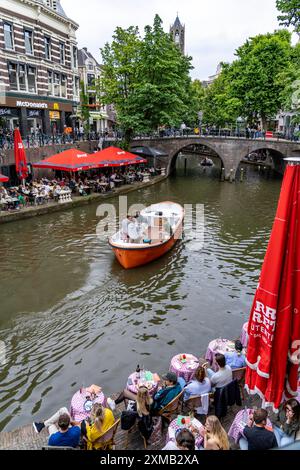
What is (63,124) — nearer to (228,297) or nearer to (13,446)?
(228,297)

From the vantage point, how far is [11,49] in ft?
90.6

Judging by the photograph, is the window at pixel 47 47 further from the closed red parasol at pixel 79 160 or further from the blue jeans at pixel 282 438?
the blue jeans at pixel 282 438

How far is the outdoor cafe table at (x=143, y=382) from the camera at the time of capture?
22.8ft

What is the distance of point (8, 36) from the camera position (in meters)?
27.4

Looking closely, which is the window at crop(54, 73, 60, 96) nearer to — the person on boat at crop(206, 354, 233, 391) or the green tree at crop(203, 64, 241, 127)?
the green tree at crop(203, 64, 241, 127)

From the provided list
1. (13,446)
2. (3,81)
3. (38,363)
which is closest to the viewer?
(13,446)

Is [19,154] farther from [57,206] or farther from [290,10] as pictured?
[290,10]

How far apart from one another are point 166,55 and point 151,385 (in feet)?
107

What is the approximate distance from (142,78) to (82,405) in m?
32.3

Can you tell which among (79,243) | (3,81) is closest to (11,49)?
(3,81)

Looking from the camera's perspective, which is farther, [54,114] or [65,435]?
[54,114]

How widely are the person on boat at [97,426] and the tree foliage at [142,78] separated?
29.4 metres

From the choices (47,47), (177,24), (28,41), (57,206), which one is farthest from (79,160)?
(177,24)

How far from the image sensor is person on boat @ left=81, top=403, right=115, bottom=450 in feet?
18.6
